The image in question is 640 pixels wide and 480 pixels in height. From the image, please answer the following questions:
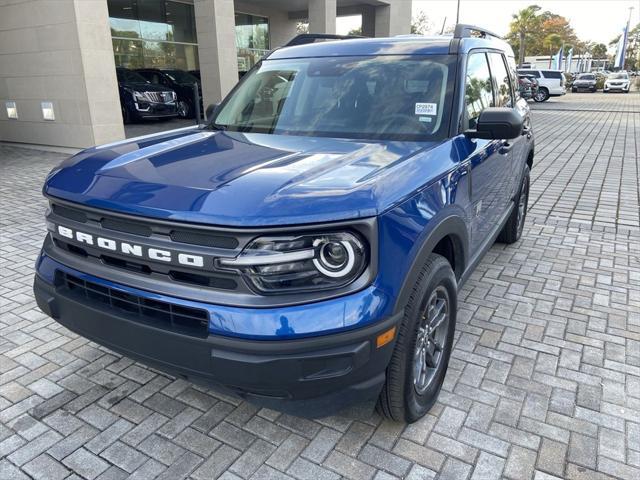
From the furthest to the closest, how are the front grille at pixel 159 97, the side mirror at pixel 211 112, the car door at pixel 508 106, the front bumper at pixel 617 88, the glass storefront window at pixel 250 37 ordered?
the front bumper at pixel 617 88, the glass storefront window at pixel 250 37, the front grille at pixel 159 97, the car door at pixel 508 106, the side mirror at pixel 211 112

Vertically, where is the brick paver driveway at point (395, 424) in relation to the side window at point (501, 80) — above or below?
below

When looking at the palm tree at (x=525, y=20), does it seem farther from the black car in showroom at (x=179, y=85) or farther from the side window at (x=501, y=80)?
the side window at (x=501, y=80)

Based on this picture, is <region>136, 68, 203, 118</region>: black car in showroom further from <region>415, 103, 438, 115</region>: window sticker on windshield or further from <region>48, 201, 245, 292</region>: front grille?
<region>48, 201, 245, 292</region>: front grille

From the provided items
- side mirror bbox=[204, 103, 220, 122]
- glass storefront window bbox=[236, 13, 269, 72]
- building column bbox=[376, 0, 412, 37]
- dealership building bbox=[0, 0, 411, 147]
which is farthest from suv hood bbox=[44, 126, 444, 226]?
glass storefront window bbox=[236, 13, 269, 72]

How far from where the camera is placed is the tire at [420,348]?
2.24 metres

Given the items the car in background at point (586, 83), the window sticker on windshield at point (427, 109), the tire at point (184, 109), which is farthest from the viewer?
the car in background at point (586, 83)

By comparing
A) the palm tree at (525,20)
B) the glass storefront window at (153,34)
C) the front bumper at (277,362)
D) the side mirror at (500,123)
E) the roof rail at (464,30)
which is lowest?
the front bumper at (277,362)

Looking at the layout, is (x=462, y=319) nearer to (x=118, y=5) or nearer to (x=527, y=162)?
(x=527, y=162)

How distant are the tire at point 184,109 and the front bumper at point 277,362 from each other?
15.2 meters

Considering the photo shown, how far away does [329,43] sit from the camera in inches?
140

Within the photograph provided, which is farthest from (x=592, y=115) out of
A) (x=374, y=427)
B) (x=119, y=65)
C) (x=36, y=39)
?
(x=374, y=427)

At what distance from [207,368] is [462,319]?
2.29m

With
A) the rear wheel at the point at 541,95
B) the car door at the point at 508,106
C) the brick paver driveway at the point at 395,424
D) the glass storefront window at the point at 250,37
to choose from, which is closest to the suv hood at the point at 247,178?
the brick paver driveway at the point at 395,424

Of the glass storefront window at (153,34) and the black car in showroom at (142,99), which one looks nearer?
the black car in showroom at (142,99)
